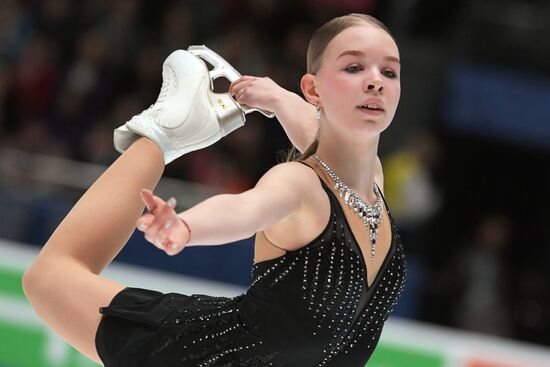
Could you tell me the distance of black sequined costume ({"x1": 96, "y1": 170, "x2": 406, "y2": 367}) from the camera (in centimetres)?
258

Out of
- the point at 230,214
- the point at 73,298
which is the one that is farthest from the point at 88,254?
the point at 230,214

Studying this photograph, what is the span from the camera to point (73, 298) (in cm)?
288

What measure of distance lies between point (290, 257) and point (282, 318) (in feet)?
0.52

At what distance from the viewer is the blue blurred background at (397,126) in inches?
261

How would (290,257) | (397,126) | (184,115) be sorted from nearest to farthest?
(290,257)
(184,115)
(397,126)

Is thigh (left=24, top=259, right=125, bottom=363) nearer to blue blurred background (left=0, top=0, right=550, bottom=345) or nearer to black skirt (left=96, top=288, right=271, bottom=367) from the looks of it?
black skirt (left=96, top=288, right=271, bottom=367)

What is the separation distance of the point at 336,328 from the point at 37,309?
2.98 feet

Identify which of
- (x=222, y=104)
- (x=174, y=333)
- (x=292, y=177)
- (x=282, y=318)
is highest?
(x=222, y=104)

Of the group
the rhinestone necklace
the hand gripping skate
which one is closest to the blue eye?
the rhinestone necklace

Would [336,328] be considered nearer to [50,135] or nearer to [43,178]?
[43,178]

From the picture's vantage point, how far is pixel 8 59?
292 inches

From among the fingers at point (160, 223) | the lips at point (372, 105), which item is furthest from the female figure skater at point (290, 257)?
the fingers at point (160, 223)

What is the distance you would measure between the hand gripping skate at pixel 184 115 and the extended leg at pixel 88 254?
0.09 m

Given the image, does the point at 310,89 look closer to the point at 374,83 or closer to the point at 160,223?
the point at 374,83
